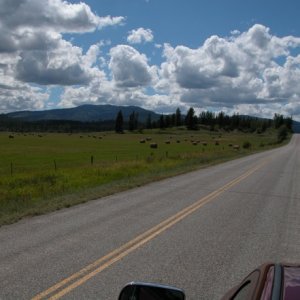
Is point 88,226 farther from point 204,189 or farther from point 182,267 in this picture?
point 204,189

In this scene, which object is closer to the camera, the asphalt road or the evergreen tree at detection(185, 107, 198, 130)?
the asphalt road

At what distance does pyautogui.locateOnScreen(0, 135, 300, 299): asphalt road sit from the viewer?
6.28 m

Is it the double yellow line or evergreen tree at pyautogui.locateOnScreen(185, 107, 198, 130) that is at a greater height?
evergreen tree at pyautogui.locateOnScreen(185, 107, 198, 130)

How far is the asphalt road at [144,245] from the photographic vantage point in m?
6.28

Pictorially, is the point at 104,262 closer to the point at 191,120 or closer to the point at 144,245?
the point at 144,245

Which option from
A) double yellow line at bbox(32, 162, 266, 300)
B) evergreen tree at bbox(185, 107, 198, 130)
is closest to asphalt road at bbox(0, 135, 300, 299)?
A: double yellow line at bbox(32, 162, 266, 300)

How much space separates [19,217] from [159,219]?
3310mm

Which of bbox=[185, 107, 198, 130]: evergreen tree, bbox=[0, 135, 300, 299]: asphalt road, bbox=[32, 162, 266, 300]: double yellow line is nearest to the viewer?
bbox=[32, 162, 266, 300]: double yellow line

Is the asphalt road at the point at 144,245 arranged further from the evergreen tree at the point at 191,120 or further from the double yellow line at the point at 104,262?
the evergreen tree at the point at 191,120

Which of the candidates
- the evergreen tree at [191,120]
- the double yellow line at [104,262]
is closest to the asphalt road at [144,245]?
the double yellow line at [104,262]

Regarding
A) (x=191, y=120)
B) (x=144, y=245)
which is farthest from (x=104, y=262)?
(x=191, y=120)

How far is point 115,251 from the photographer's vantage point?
7969mm

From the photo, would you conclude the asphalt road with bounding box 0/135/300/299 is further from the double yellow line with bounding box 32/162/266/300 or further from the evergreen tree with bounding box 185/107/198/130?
the evergreen tree with bounding box 185/107/198/130

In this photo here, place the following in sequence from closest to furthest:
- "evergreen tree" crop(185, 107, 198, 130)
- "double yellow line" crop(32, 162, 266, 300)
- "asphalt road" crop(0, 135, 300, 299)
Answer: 1. "double yellow line" crop(32, 162, 266, 300)
2. "asphalt road" crop(0, 135, 300, 299)
3. "evergreen tree" crop(185, 107, 198, 130)
